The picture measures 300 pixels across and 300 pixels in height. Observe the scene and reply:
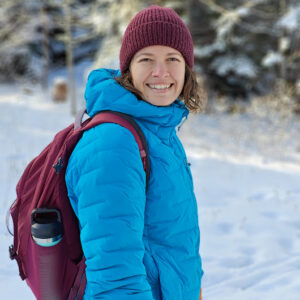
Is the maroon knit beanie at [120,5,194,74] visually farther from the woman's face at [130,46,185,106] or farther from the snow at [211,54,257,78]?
the snow at [211,54,257,78]

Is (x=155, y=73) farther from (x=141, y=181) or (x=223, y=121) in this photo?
(x=223, y=121)

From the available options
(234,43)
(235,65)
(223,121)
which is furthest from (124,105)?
(234,43)

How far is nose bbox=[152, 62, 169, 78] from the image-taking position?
4.77 feet

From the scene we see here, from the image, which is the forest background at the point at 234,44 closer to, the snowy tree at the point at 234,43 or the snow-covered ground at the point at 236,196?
the snowy tree at the point at 234,43

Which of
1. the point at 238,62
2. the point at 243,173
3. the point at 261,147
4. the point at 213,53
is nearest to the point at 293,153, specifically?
the point at 261,147

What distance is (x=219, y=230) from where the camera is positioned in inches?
176

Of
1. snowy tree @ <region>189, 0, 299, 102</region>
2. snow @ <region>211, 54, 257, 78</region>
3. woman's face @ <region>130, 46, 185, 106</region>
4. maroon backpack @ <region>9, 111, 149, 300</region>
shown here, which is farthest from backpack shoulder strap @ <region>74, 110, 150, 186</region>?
snow @ <region>211, 54, 257, 78</region>

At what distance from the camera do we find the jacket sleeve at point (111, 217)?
1132mm

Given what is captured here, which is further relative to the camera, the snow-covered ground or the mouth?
the snow-covered ground

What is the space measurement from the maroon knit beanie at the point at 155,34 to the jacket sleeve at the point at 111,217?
48 centimetres

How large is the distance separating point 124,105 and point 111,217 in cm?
45

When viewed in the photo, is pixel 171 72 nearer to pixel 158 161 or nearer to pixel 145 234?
pixel 158 161

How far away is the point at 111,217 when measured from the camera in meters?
1.14

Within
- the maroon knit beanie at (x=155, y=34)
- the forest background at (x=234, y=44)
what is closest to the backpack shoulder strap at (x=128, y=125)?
the maroon knit beanie at (x=155, y=34)
